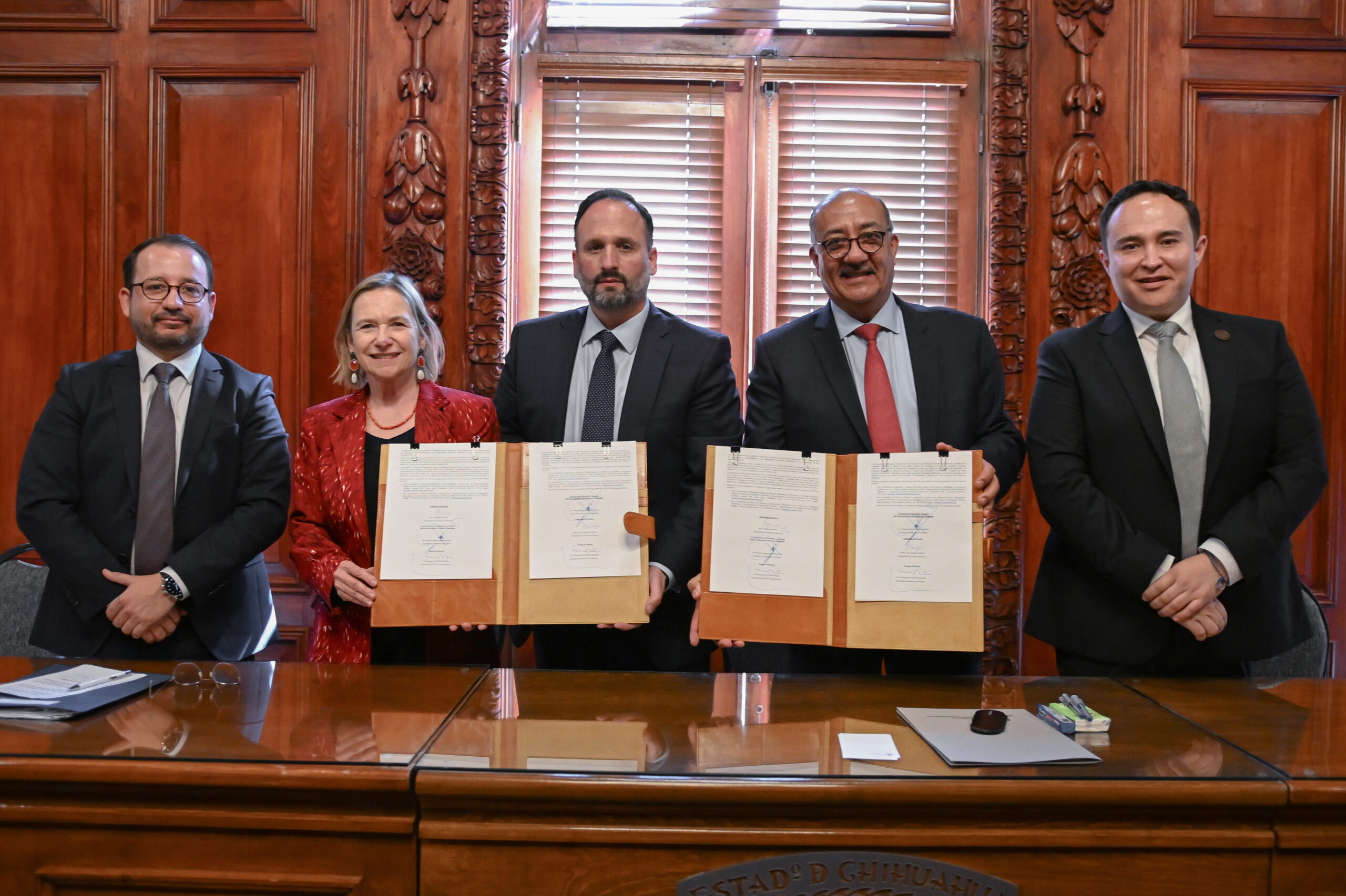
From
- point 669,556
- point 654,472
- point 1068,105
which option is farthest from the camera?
point 1068,105

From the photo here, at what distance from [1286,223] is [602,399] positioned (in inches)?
96.7

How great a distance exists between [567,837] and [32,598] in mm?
2230

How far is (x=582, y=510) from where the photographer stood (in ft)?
7.14

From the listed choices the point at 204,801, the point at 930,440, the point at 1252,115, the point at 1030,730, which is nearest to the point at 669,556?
the point at 930,440

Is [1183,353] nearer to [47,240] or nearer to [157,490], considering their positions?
[157,490]

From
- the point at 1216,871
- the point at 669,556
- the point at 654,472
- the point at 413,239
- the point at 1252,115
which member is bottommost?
the point at 1216,871

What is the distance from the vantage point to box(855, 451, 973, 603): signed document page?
202cm

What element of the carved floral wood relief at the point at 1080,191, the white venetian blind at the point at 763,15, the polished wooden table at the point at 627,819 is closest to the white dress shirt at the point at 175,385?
the polished wooden table at the point at 627,819

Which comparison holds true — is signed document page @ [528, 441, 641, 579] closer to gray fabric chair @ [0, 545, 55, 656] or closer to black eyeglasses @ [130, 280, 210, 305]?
black eyeglasses @ [130, 280, 210, 305]

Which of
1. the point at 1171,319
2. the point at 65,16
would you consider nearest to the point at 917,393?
the point at 1171,319

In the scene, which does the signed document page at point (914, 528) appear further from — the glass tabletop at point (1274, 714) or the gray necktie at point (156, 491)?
the gray necktie at point (156, 491)

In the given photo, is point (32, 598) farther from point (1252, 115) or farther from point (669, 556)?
point (1252, 115)

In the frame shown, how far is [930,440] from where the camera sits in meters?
2.43

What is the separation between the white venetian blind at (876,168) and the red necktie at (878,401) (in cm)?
92
